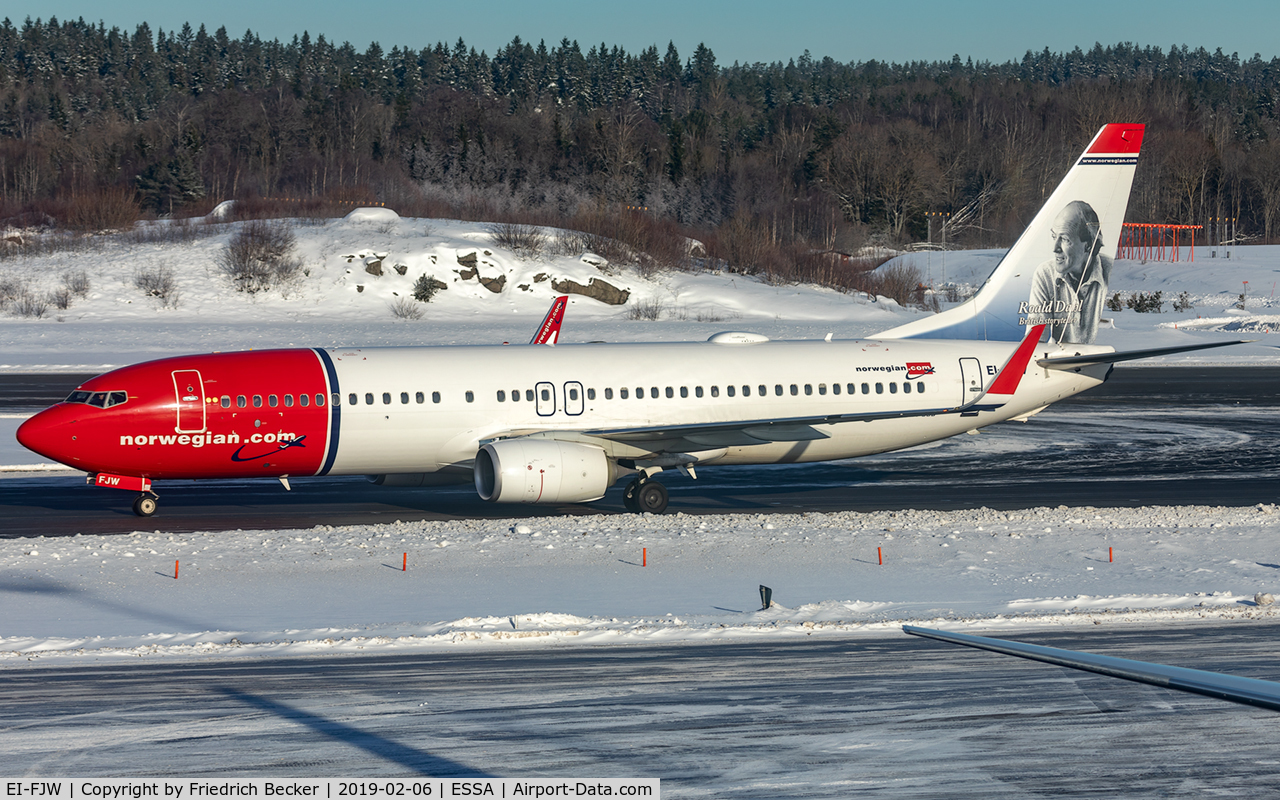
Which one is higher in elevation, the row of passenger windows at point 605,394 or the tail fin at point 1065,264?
the tail fin at point 1065,264

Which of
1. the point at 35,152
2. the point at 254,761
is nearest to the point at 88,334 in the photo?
the point at 254,761

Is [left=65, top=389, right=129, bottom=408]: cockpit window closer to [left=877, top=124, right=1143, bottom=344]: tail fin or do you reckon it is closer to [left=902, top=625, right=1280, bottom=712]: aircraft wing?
[left=877, top=124, right=1143, bottom=344]: tail fin

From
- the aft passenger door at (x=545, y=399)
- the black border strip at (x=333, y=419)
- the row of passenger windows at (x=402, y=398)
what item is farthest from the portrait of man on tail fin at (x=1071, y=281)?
the black border strip at (x=333, y=419)

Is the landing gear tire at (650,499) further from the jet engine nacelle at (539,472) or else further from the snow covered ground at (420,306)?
the snow covered ground at (420,306)

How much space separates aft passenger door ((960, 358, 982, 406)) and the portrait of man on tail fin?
3478 mm

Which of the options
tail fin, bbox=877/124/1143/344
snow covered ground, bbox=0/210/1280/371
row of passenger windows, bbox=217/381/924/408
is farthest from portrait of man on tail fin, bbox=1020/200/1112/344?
snow covered ground, bbox=0/210/1280/371

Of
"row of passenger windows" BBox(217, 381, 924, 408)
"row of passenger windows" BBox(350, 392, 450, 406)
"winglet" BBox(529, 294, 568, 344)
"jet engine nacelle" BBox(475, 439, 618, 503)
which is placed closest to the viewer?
"jet engine nacelle" BBox(475, 439, 618, 503)

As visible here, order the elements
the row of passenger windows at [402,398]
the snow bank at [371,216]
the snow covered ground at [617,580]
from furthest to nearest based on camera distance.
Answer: the snow bank at [371,216]
the row of passenger windows at [402,398]
the snow covered ground at [617,580]

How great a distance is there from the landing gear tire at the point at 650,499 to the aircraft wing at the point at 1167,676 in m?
21.5

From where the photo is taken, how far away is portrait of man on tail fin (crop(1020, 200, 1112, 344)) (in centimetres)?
3281

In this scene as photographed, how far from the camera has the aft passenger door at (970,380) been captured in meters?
30.1

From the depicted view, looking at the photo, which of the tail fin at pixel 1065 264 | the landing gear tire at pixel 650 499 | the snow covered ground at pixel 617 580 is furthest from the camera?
the tail fin at pixel 1065 264

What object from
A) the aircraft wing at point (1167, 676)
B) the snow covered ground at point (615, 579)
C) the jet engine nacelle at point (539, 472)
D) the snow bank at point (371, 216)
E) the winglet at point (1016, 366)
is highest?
the snow bank at point (371, 216)

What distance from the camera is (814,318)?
81.2 metres
